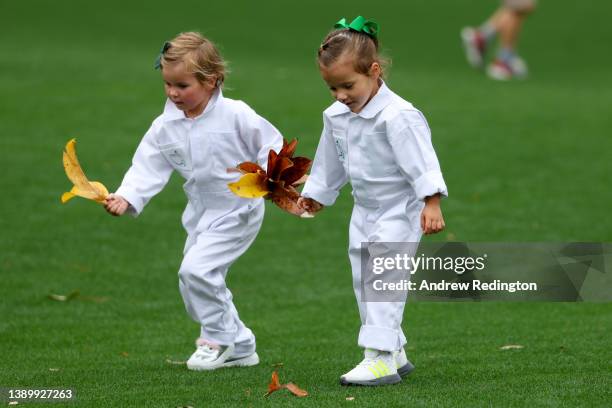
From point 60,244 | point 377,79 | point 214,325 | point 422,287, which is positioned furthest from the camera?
point 60,244

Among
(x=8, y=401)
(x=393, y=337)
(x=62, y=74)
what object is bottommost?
(x=8, y=401)

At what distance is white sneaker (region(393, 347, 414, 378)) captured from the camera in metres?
5.03

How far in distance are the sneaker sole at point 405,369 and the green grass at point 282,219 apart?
0.09 meters

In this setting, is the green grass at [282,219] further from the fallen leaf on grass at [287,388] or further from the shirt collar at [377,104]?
the shirt collar at [377,104]

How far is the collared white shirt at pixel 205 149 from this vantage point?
546 centimetres

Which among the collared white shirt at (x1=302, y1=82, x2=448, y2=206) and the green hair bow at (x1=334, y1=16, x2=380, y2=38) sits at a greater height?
the green hair bow at (x1=334, y1=16, x2=380, y2=38)

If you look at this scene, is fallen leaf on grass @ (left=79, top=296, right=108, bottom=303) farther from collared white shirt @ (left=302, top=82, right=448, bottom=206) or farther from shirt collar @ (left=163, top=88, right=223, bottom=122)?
collared white shirt @ (left=302, top=82, right=448, bottom=206)

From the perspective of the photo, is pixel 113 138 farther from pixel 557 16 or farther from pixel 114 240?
pixel 557 16

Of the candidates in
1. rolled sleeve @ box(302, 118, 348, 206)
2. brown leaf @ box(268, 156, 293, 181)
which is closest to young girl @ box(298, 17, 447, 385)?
rolled sleeve @ box(302, 118, 348, 206)

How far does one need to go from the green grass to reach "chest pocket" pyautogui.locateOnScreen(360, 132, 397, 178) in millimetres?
911

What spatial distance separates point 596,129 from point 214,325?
7242 mm

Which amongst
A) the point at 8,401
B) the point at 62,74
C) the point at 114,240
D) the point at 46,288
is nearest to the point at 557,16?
the point at 62,74

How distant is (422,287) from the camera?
20.7 ft

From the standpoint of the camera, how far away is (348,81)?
4801 mm
